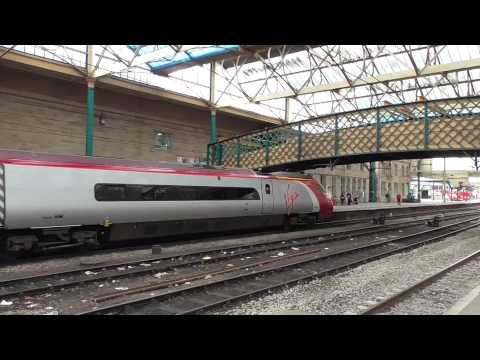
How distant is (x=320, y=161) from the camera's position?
24.2 m

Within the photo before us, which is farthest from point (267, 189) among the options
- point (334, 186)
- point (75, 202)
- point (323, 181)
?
point (334, 186)

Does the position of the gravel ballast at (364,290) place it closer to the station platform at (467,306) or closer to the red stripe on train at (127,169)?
the station platform at (467,306)

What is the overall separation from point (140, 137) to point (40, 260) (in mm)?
18723

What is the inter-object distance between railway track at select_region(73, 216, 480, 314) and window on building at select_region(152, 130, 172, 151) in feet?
64.4

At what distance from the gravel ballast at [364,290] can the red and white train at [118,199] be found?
234 inches

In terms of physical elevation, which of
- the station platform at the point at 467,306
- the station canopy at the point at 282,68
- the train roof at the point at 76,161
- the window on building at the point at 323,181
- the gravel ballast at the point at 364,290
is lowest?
the gravel ballast at the point at 364,290

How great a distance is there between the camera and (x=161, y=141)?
29906mm

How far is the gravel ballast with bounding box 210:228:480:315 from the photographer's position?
21.9ft

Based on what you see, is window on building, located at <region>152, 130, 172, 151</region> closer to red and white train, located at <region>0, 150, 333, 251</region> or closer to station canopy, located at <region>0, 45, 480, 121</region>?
station canopy, located at <region>0, 45, 480, 121</region>

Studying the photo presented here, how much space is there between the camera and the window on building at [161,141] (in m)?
29.3

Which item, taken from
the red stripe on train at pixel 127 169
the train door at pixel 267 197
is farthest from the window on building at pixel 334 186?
the train door at pixel 267 197

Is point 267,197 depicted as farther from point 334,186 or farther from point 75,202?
point 334,186

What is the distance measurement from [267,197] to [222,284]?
9026mm
